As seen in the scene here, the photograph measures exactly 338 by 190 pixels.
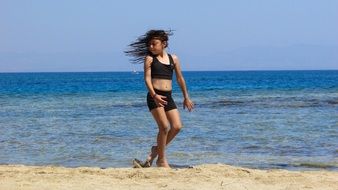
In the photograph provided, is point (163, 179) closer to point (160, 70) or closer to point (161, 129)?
point (161, 129)

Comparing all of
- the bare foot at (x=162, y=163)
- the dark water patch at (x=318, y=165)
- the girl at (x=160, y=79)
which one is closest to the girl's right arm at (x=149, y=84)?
the girl at (x=160, y=79)

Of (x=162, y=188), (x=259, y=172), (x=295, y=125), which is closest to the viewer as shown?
(x=162, y=188)

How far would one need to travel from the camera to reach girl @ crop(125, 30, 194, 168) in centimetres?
790

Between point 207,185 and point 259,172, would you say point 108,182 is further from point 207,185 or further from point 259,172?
point 259,172

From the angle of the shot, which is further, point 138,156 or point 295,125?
point 295,125

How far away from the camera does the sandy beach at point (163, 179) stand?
6.86 meters

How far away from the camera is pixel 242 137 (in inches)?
517

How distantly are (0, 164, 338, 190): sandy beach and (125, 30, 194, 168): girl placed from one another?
528 mm

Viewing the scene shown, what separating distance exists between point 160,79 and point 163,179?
1.35 metres

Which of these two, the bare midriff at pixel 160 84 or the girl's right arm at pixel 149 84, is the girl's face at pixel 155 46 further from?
the bare midriff at pixel 160 84

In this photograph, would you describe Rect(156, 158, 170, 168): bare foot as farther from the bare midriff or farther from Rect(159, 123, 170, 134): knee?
the bare midriff

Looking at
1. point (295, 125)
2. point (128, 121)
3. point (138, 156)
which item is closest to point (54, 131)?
point (128, 121)

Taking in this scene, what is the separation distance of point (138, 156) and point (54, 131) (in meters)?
4.41

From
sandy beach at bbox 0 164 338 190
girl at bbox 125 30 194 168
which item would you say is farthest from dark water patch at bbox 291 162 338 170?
girl at bbox 125 30 194 168
